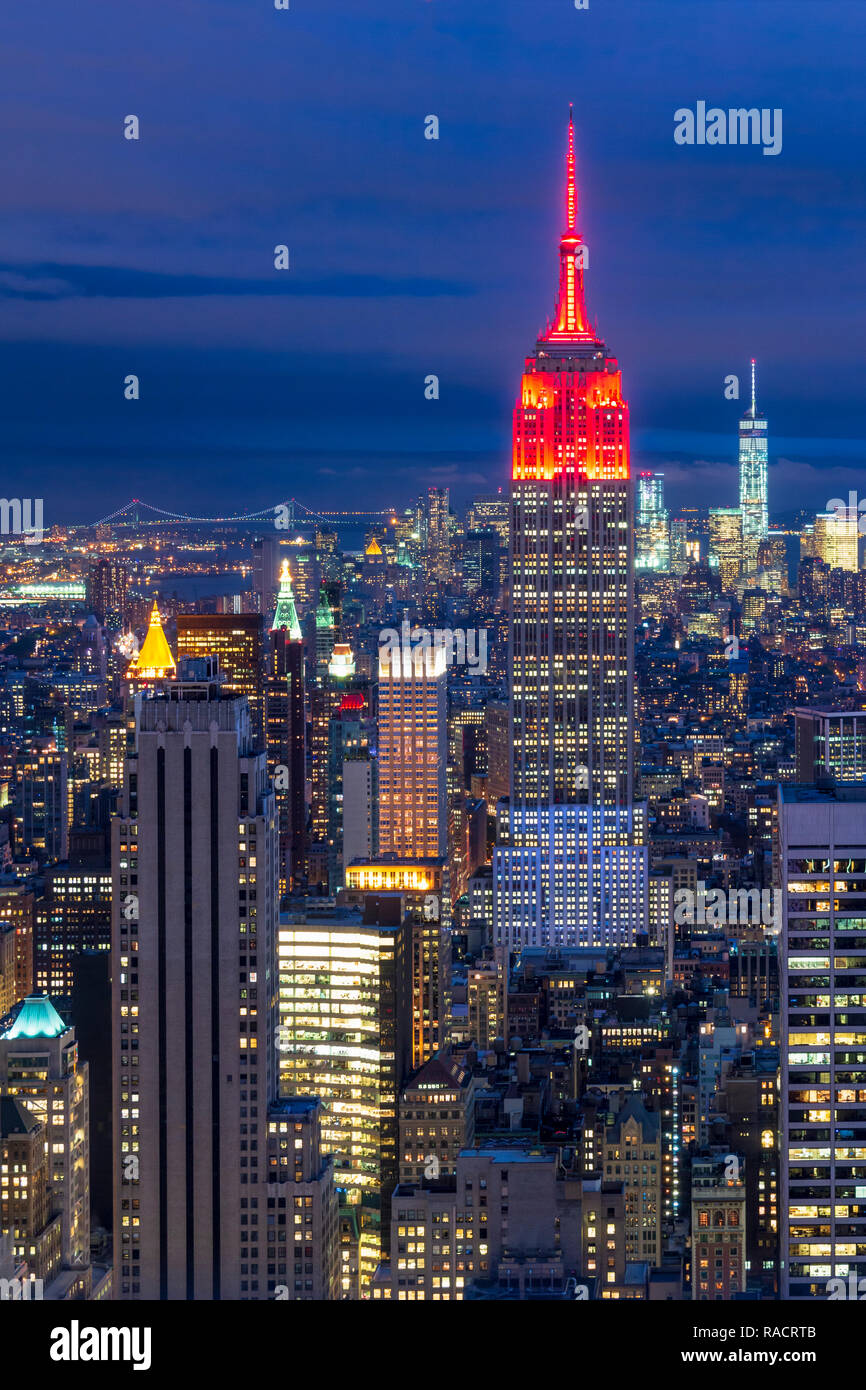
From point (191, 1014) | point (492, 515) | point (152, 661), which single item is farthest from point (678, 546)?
point (191, 1014)

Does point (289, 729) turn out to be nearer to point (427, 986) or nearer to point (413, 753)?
point (413, 753)

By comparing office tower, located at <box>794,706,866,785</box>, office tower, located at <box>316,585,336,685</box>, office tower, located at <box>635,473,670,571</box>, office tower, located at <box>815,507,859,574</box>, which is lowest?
office tower, located at <box>794,706,866,785</box>

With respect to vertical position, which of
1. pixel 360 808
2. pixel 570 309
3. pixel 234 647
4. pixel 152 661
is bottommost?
pixel 360 808

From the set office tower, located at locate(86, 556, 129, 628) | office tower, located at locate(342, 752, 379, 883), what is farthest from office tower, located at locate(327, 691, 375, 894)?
office tower, located at locate(86, 556, 129, 628)

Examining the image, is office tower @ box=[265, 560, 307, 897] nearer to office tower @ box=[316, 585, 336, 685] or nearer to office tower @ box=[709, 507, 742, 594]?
office tower @ box=[316, 585, 336, 685]

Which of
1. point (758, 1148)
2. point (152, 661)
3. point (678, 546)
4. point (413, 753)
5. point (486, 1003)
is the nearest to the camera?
point (758, 1148)
